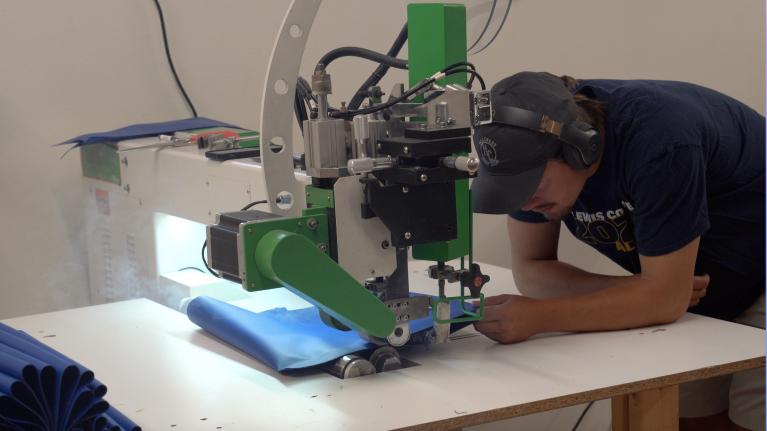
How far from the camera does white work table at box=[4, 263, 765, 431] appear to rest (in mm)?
1451

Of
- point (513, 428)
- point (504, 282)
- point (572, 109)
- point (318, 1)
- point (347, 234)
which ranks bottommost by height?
point (513, 428)

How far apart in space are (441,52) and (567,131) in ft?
0.94

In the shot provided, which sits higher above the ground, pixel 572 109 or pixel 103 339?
pixel 572 109

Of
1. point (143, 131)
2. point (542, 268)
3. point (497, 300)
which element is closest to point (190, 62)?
point (143, 131)

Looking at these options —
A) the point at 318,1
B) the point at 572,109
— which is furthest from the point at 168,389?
the point at 572,109

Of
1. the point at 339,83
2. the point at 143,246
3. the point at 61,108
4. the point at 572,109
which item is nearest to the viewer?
the point at 572,109

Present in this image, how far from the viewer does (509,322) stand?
1746 millimetres

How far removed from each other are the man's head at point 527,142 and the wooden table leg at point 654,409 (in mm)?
396

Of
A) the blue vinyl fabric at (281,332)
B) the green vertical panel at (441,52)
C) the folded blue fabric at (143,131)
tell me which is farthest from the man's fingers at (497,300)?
the folded blue fabric at (143,131)

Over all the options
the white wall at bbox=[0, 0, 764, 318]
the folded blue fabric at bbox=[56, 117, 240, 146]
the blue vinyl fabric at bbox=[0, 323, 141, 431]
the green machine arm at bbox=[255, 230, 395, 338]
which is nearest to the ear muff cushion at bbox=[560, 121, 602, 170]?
the green machine arm at bbox=[255, 230, 395, 338]

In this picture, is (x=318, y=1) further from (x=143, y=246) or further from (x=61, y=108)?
(x=61, y=108)

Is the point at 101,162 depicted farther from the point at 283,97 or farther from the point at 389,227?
the point at 389,227

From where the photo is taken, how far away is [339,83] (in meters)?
3.24

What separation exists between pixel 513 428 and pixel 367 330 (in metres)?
1.56
